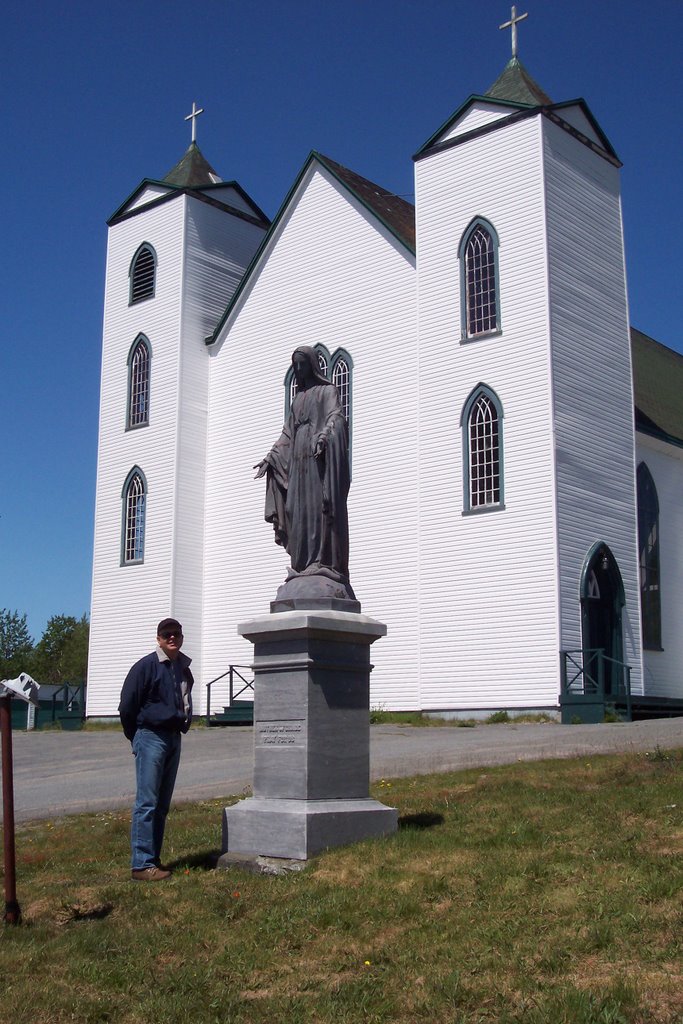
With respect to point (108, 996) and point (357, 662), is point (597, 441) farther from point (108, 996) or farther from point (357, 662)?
point (108, 996)

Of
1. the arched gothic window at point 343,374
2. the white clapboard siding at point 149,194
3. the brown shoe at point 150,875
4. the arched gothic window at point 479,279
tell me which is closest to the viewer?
the brown shoe at point 150,875

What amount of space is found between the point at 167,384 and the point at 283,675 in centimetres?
2249

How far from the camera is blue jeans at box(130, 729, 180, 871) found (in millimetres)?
8078

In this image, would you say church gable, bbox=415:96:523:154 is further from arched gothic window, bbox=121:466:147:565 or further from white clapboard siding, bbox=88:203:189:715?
arched gothic window, bbox=121:466:147:565

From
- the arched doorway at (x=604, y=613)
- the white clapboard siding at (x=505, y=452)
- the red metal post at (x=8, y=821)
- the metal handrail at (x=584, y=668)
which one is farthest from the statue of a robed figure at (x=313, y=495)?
the arched doorway at (x=604, y=613)

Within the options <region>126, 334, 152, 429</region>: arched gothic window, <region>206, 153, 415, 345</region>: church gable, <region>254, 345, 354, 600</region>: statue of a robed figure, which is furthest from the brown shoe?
<region>126, 334, 152, 429</region>: arched gothic window

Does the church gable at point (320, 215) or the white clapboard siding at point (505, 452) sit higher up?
the church gable at point (320, 215)

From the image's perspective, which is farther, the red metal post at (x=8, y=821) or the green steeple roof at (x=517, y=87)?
the green steeple roof at (x=517, y=87)

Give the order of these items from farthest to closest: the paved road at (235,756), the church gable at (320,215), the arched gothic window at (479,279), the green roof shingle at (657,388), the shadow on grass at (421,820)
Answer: the green roof shingle at (657,388) < the church gable at (320,215) < the arched gothic window at (479,279) < the paved road at (235,756) < the shadow on grass at (421,820)

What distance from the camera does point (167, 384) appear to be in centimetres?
3038

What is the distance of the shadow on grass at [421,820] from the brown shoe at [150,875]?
6.12ft

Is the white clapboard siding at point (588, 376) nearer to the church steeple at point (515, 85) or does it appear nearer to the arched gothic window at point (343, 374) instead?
the church steeple at point (515, 85)

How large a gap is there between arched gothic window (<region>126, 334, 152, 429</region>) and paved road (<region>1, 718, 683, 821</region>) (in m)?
11.6

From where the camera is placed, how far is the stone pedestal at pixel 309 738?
27.5 feet
